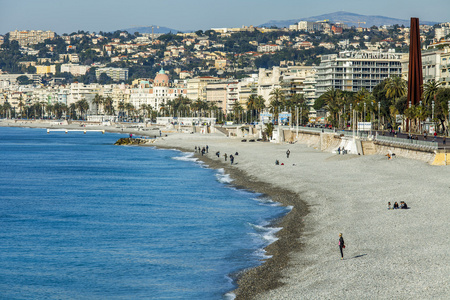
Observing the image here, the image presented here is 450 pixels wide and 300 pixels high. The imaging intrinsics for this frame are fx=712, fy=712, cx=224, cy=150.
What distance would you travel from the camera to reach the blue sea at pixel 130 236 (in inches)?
1189

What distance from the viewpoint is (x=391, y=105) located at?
110 metres

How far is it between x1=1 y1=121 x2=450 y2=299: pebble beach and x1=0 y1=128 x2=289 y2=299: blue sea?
5.61 ft

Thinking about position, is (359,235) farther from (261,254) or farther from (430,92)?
(430,92)

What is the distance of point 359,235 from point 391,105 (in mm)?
79390

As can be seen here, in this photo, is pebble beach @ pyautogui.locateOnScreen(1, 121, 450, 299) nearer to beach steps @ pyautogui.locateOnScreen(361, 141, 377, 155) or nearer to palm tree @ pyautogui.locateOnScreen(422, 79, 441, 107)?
beach steps @ pyautogui.locateOnScreen(361, 141, 377, 155)

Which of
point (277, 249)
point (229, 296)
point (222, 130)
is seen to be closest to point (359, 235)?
point (277, 249)

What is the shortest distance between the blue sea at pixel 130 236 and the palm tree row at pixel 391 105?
2928cm

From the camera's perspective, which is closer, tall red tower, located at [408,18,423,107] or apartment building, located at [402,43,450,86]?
tall red tower, located at [408,18,423,107]

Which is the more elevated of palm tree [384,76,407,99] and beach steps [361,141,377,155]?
palm tree [384,76,407,99]

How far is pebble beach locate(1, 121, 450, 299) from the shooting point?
84.4 ft

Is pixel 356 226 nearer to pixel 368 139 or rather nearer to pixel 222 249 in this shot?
pixel 222 249

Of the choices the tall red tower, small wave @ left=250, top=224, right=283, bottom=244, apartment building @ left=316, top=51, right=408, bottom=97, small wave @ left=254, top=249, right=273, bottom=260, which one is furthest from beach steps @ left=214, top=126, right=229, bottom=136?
small wave @ left=254, top=249, right=273, bottom=260

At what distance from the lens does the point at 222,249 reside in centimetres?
3584

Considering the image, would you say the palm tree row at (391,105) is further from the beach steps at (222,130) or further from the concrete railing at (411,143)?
the beach steps at (222,130)
